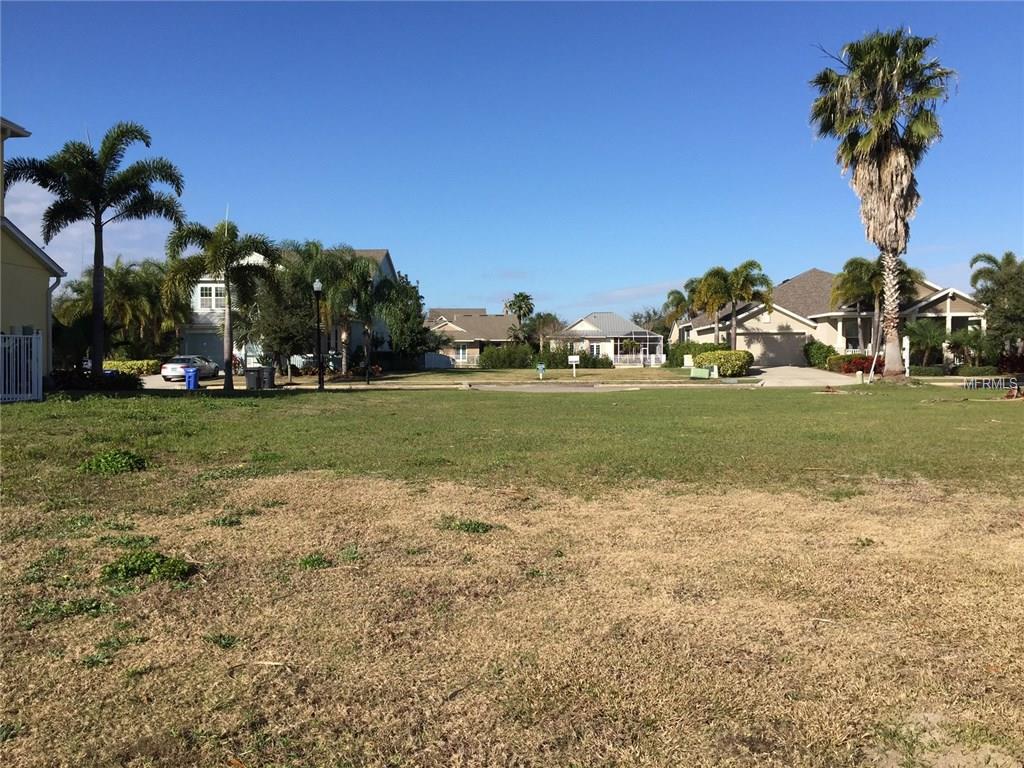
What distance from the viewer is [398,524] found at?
6578 mm

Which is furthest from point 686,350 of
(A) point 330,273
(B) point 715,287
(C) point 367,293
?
(A) point 330,273

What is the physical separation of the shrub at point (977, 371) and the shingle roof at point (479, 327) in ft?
152

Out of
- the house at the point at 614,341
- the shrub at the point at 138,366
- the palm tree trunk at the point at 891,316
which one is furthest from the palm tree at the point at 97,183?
the house at the point at 614,341

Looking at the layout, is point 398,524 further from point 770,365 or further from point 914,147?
point 770,365

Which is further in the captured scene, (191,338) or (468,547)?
(191,338)

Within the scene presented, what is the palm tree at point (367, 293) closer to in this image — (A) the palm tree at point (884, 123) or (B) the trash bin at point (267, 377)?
(B) the trash bin at point (267, 377)

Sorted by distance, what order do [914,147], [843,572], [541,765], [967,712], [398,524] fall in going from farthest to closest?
[914,147]
[398,524]
[843,572]
[967,712]
[541,765]

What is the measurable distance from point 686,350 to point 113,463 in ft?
160

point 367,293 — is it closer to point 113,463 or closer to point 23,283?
point 23,283

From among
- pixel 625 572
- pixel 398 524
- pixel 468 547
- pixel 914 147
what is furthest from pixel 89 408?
pixel 914 147

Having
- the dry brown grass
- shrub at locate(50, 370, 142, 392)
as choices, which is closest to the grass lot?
the dry brown grass

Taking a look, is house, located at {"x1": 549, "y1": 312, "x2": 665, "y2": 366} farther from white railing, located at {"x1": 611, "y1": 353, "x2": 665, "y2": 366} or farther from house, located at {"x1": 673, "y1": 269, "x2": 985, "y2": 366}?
house, located at {"x1": 673, "y1": 269, "x2": 985, "y2": 366}

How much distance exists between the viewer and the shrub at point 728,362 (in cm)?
4372

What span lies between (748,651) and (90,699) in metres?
3.05
